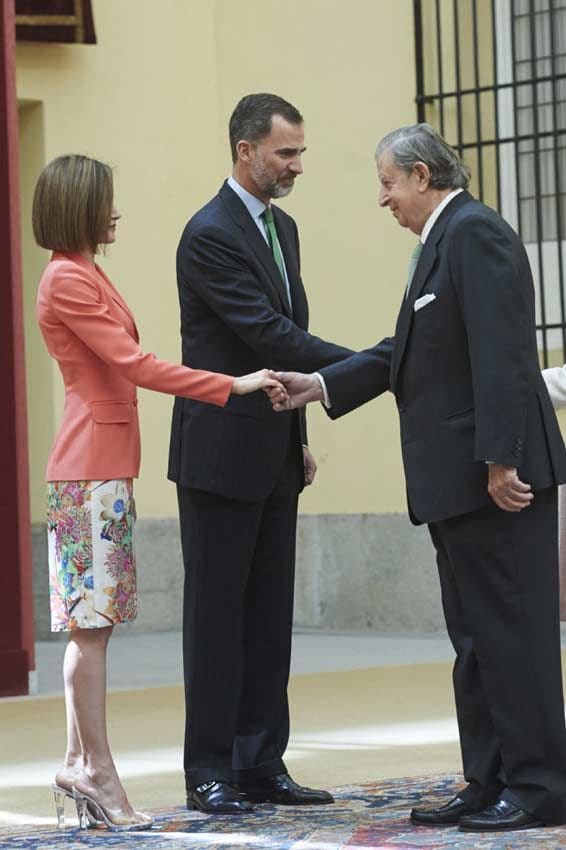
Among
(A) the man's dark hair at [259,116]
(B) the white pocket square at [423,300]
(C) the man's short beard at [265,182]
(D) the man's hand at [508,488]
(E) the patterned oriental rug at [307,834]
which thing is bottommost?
(E) the patterned oriental rug at [307,834]

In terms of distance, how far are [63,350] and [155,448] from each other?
16.5 ft

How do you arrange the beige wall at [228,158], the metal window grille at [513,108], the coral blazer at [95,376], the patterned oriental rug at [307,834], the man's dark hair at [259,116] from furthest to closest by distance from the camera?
the beige wall at [228,158], the metal window grille at [513,108], the man's dark hair at [259,116], the coral blazer at [95,376], the patterned oriental rug at [307,834]

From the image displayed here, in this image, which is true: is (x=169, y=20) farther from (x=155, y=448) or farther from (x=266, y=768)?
(x=266, y=768)

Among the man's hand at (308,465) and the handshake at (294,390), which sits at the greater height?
the handshake at (294,390)

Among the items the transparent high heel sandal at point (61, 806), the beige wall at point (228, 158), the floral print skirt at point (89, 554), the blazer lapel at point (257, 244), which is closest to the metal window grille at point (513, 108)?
the beige wall at point (228, 158)

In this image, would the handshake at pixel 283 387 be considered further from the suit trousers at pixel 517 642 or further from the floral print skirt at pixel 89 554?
the suit trousers at pixel 517 642

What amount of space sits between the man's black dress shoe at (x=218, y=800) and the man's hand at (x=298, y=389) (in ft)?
2.72

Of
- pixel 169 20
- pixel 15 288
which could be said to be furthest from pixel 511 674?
pixel 169 20

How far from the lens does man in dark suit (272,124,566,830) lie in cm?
359

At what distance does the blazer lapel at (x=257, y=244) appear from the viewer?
4.12 m

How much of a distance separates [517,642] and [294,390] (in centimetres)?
76

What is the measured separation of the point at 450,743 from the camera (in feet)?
16.7

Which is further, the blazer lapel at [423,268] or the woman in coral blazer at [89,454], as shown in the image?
the woman in coral blazer at [89,454]

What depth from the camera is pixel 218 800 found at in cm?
398
